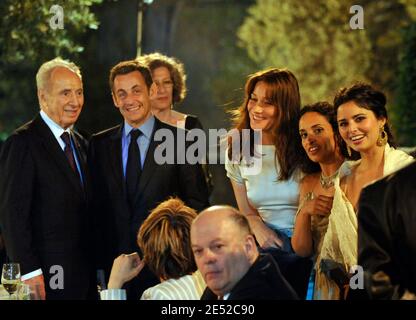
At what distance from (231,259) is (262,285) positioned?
174mm

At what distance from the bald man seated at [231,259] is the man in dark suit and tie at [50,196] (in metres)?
1.61

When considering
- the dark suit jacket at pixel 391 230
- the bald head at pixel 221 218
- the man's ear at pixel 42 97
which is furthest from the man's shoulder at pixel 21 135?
the dark suit jacket at pixel 391 230

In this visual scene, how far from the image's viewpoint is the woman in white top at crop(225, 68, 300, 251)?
254 inches

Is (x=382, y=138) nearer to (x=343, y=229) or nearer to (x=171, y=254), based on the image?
(x=343, y=229)

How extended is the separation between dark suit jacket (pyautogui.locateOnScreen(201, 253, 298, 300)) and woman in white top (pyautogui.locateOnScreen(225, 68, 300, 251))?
157 cm

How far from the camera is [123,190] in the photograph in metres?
6.53

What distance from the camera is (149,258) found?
5246mm

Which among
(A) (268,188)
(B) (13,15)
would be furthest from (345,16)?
(A) (268,188)

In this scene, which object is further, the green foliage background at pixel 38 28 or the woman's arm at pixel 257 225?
the green foliage background at pixel 38 28

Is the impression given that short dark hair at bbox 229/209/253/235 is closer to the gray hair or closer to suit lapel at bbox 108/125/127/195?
suit lapel at bbox 108/125/127/195

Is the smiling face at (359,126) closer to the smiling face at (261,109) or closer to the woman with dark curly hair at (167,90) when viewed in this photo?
the smiling face at (261,109)

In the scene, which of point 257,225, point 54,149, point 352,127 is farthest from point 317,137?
point 54,149

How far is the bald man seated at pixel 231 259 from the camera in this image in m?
4.79
